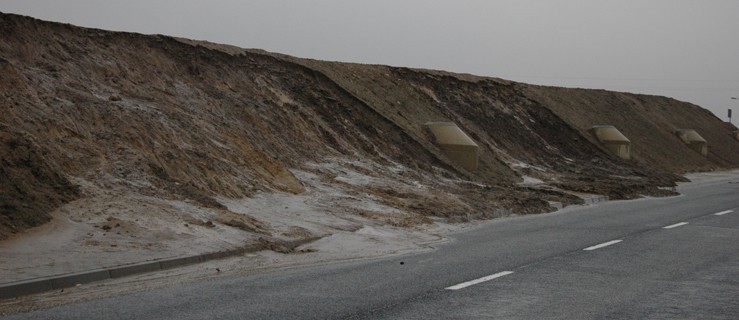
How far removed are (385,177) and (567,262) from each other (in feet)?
40.3

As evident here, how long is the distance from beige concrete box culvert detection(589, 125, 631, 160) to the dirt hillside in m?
2.47

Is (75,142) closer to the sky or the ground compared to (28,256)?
closer to the sky

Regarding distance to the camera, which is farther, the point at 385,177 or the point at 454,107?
the point at 454,107

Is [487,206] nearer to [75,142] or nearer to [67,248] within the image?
[75,142]

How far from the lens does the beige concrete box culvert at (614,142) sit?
42.4 metres

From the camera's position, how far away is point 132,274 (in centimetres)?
1043

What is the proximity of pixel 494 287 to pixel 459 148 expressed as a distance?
1984 cm

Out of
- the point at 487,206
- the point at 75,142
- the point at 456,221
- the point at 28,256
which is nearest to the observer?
the point at 28,256

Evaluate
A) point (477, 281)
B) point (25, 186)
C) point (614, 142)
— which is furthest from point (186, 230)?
point (614, 142)

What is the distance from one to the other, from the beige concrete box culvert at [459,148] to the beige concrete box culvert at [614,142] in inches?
617

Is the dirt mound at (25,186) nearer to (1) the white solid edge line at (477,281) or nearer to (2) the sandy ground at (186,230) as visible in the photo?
(2) the sandy ground at (186,230)

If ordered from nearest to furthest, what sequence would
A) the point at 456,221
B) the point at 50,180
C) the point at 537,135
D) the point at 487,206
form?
the point at 50,180 → the point at 456,221 → the point at 487,206 → the point at 537,135

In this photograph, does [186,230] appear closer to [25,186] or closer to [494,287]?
[25,186]

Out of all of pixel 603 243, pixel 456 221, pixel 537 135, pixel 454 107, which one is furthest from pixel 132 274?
pixel 537 135
